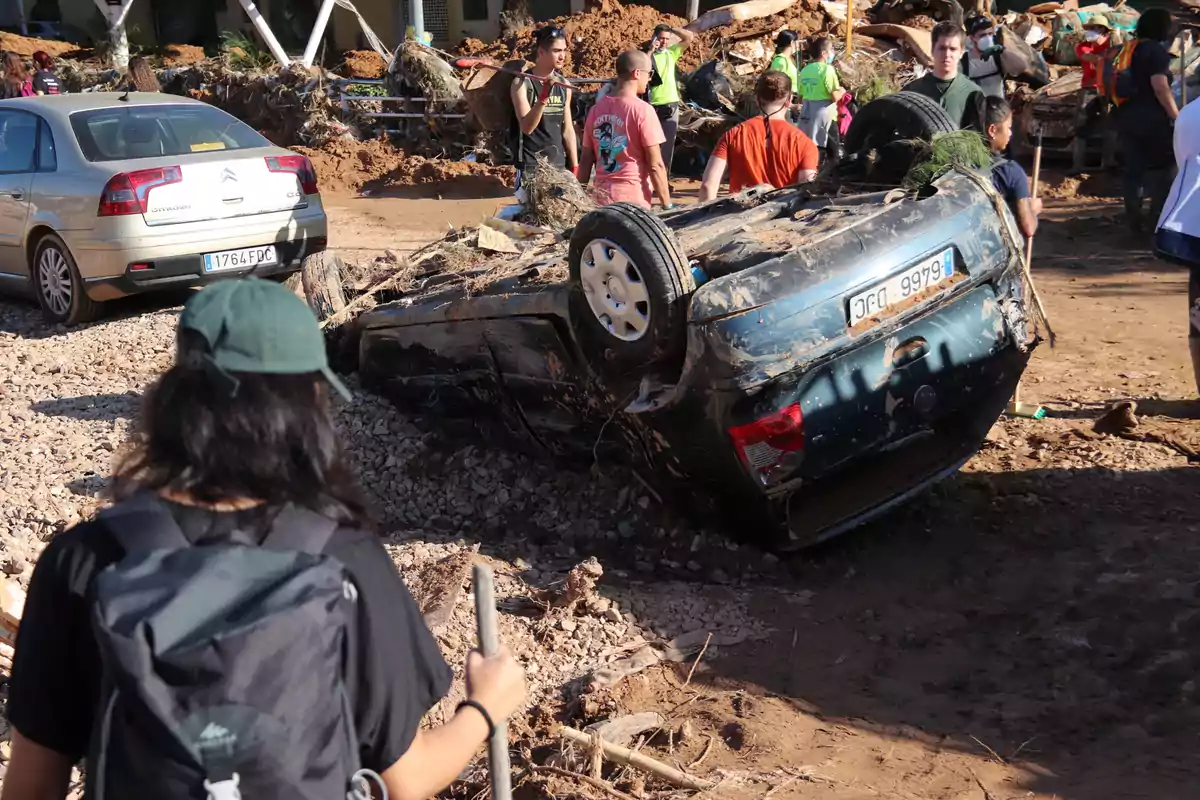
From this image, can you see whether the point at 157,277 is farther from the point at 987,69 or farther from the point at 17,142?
the point at 987,69

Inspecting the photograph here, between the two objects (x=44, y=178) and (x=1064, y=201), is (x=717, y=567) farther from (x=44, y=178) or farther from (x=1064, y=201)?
(x=1064, y=201)

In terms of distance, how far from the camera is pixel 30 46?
1177 inches

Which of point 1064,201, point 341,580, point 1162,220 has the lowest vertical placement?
point 1064,201

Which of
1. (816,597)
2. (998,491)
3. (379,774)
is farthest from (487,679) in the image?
(998,491)

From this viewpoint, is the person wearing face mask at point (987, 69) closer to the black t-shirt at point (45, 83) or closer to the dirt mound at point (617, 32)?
the dirt mound at point (617, 32)

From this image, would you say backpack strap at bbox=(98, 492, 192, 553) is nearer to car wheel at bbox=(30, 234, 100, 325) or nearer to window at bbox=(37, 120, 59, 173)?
car wheel at bbox=(30, 234, 100, 325)

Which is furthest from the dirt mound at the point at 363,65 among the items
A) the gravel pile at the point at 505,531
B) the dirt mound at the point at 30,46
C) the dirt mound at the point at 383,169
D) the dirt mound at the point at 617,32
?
the gravel pile at the point at 505,531

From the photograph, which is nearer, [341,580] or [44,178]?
[341,580]

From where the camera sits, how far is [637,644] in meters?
4.48

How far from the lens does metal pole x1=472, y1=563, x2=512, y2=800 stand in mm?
2002

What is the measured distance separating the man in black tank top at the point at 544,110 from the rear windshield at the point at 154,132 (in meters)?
2.10

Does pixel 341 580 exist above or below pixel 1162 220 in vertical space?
above

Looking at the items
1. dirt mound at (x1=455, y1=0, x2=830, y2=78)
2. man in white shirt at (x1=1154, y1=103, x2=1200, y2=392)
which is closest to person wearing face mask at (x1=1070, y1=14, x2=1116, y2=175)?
dirt mound at (x1=455, y1=0, x2=830, y2=78)

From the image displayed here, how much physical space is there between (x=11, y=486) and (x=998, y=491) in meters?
4.68
